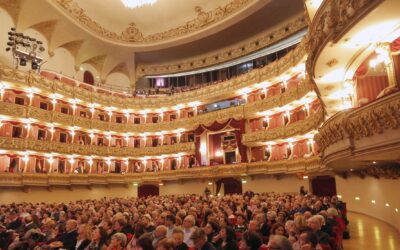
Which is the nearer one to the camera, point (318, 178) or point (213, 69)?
point (318, 178)

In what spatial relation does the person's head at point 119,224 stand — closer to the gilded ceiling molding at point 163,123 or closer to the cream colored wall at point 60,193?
the gilded ceiling molding at point 163,123

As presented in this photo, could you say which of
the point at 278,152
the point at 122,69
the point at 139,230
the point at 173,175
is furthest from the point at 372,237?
the point at 122,69

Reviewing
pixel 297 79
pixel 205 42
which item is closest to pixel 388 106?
pixel 297 79

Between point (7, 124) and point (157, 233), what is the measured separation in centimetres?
2167

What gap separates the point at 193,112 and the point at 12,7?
17344 millimetres

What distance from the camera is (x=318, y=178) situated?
869 inches

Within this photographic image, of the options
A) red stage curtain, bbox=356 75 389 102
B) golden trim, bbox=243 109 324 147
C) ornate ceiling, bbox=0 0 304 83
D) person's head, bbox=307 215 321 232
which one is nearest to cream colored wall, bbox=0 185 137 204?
ornate ceiling, bbox=0 0 304 83

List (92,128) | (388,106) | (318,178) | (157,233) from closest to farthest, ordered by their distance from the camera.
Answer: (157,233)
(388,106)
(318,178)
(92,128)

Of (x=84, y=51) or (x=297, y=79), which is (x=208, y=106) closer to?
(x=297, y=79)

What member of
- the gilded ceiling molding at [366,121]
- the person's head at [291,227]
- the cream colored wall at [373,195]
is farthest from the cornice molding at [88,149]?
the person's head at [291,227]

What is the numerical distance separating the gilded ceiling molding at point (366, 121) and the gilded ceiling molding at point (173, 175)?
9097 millimetres

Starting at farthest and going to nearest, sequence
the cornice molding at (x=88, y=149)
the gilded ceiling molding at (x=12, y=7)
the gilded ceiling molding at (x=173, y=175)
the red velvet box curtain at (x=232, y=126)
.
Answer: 1. the red velvet box curtain at (x=232, y=126)
2. the gilded ceiling molding at (x=12, y=7)
3. the cornice molding at (x=88, y=149)
4. the gilded ceiling molding at (x=173, y=175)

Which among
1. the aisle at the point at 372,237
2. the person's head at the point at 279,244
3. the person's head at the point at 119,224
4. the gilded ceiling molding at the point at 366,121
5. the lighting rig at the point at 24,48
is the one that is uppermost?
the lighting rig at the point at 24,48

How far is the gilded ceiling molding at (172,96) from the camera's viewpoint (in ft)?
70.7
